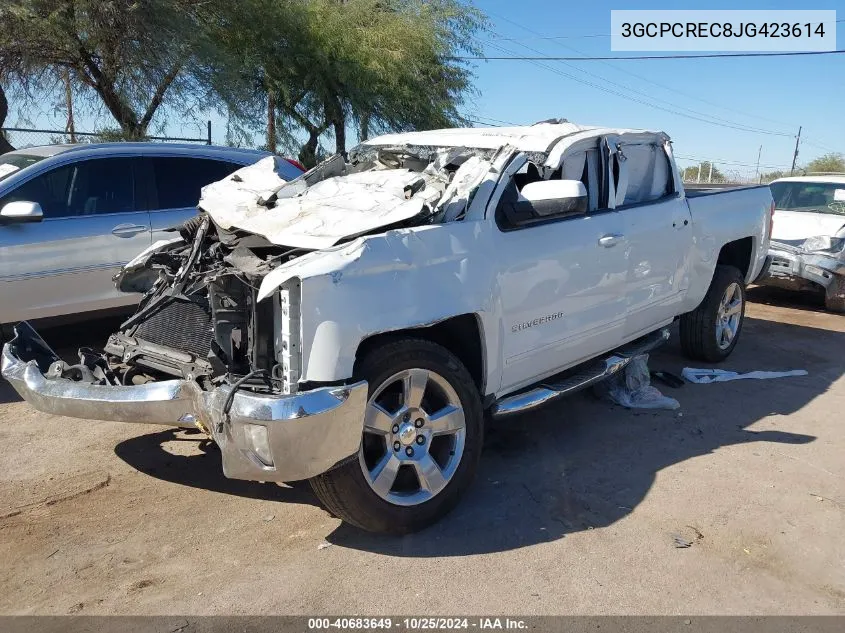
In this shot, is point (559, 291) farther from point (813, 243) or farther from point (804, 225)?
point (804, 225)

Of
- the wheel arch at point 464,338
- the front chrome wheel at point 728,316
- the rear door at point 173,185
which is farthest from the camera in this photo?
the rear door at point 173,185

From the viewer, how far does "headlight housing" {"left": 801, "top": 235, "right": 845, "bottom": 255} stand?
8.97m

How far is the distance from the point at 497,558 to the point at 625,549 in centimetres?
62

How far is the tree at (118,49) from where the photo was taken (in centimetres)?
1280

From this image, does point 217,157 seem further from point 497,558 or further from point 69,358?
point 497,558

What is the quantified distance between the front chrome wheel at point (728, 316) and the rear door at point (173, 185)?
469 cm

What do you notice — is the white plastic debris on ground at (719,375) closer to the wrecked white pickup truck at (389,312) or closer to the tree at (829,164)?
the wrecked white pickup truck at (389,312)

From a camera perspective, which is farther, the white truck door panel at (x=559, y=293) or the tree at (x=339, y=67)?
the tree at (x=339, y=67)

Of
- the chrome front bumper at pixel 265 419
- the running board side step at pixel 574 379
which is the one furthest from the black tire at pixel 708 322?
the chrome front bumper at pixel 265 419

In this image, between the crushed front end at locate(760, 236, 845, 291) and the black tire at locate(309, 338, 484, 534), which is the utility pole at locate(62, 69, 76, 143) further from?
the black tire at locate(309, 338, 484, 534)

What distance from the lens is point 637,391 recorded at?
546 centimetres

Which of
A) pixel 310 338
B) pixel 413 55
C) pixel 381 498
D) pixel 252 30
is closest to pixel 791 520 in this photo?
pixel 381 498

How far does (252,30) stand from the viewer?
17.3 m

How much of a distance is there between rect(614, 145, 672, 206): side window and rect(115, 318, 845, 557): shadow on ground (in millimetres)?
1525
